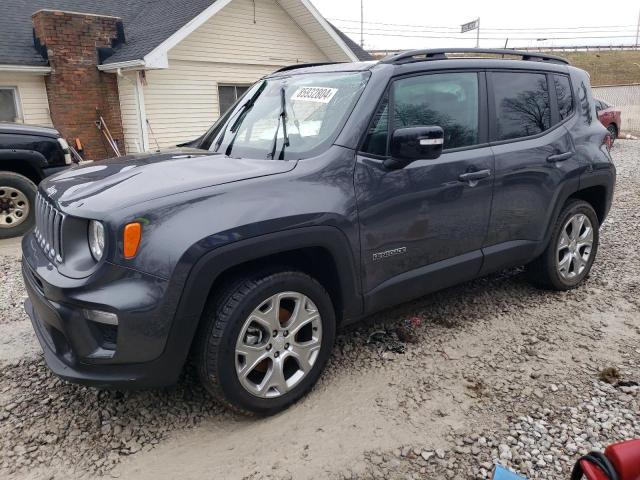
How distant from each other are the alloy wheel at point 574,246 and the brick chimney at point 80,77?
1110 centimetres

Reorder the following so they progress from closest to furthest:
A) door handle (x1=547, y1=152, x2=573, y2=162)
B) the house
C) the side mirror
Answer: the side mirror < door handle (x1=547, y1=152, x2=573, y2=162) < the house

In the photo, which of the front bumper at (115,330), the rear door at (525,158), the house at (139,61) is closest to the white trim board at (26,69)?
the house at (139,61)

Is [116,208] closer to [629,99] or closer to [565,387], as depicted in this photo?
[565,387]

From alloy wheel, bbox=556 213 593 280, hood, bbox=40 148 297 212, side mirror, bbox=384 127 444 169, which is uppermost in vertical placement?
side mirror, bbox=384 127 444 169

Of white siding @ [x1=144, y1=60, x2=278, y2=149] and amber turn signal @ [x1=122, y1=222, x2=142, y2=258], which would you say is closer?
amber turn signal @ [x1=122, y1=222, x2=142, y2=258]

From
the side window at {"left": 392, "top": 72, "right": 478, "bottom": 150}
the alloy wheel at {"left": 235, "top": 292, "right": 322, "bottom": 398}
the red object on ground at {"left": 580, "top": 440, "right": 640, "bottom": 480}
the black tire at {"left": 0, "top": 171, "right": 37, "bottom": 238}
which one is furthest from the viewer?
the black tire at {"left": 0, "top": 171, "right": 37, "bottom": 238}

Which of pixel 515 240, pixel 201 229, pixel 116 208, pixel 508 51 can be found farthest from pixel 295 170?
pixel 508 51

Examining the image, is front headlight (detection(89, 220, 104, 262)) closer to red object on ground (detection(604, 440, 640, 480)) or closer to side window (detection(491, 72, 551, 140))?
red object on ground (detection(604, 440, 640, 480))

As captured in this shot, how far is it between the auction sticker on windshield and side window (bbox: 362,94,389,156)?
340 mm

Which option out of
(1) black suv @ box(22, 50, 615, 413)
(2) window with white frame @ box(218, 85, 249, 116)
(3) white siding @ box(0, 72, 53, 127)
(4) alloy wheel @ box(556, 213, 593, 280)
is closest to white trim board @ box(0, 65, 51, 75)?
(3) white siding @ box(0, 72, 53, 127)

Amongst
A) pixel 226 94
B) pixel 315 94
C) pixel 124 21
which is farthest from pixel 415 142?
pixel 124 21

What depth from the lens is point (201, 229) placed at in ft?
7.78

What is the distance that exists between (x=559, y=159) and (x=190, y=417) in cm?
328

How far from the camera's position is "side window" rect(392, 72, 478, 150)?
3.20 meters
